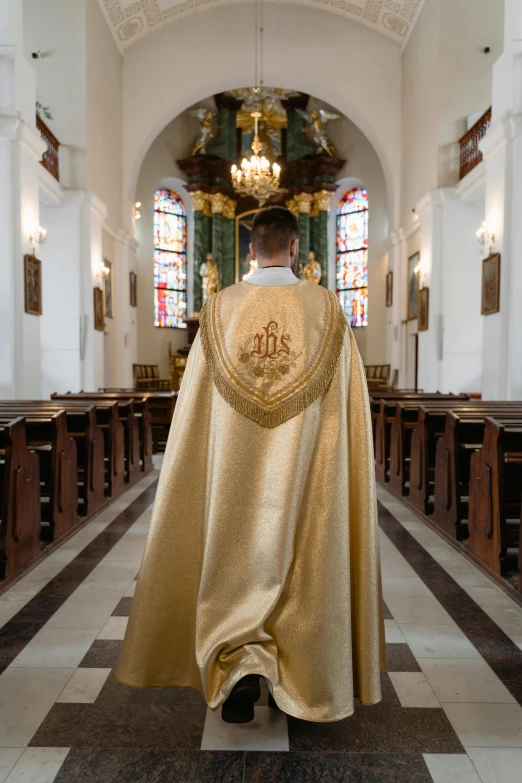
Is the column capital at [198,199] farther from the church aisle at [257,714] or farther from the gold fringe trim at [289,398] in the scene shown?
the gold fringe trim at [289,398]

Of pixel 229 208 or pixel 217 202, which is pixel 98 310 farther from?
pixel 229 208

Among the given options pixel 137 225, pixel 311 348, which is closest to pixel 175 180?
pixel 137 225

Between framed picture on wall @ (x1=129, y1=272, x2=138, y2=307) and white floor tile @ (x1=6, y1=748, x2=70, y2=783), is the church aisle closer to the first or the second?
white floor tile @ (x1=6, y1=748, x2=70, y2=783)

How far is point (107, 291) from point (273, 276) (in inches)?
513

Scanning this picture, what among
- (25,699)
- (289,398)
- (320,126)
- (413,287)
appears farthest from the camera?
(320,126)

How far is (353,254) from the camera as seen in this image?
68.2 feet

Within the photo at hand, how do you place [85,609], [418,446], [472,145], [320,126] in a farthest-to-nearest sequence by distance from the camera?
[320,126], [472,145], [418,446], [85,609]

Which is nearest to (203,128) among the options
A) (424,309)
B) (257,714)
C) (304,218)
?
(304,218)

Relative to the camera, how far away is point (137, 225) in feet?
64.5

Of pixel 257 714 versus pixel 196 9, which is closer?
pixel 257 714

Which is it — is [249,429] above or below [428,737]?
above

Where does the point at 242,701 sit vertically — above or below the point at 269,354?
below

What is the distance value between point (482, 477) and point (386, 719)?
2315 millimetres

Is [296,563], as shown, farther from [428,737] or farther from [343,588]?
[428,737]
